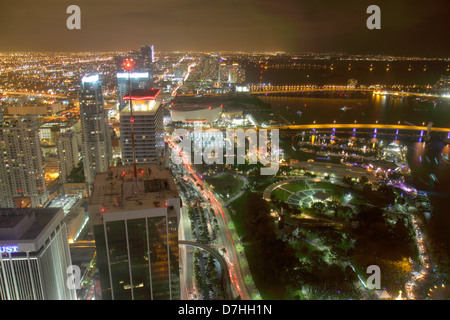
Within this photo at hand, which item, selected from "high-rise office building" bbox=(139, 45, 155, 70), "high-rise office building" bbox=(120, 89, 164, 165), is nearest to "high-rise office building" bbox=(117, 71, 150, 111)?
"high-rise office building" bbox=(120, 89, 164, 165)

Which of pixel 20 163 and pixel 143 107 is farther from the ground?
pixel 143 107

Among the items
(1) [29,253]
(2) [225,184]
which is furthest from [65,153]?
(1) [29,253]

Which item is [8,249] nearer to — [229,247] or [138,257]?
[138,257]

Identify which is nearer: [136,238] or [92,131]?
[136,238]

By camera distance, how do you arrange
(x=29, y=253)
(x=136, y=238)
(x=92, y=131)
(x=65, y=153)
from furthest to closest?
1. (x=65, y=153)
2. (x=92, y=131)
3. (x=29, y=253)
4. (x=136, y=238)

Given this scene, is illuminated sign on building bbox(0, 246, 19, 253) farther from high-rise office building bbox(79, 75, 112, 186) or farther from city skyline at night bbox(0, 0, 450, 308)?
high-rise office building bbox(79, 75, 112, 186)
